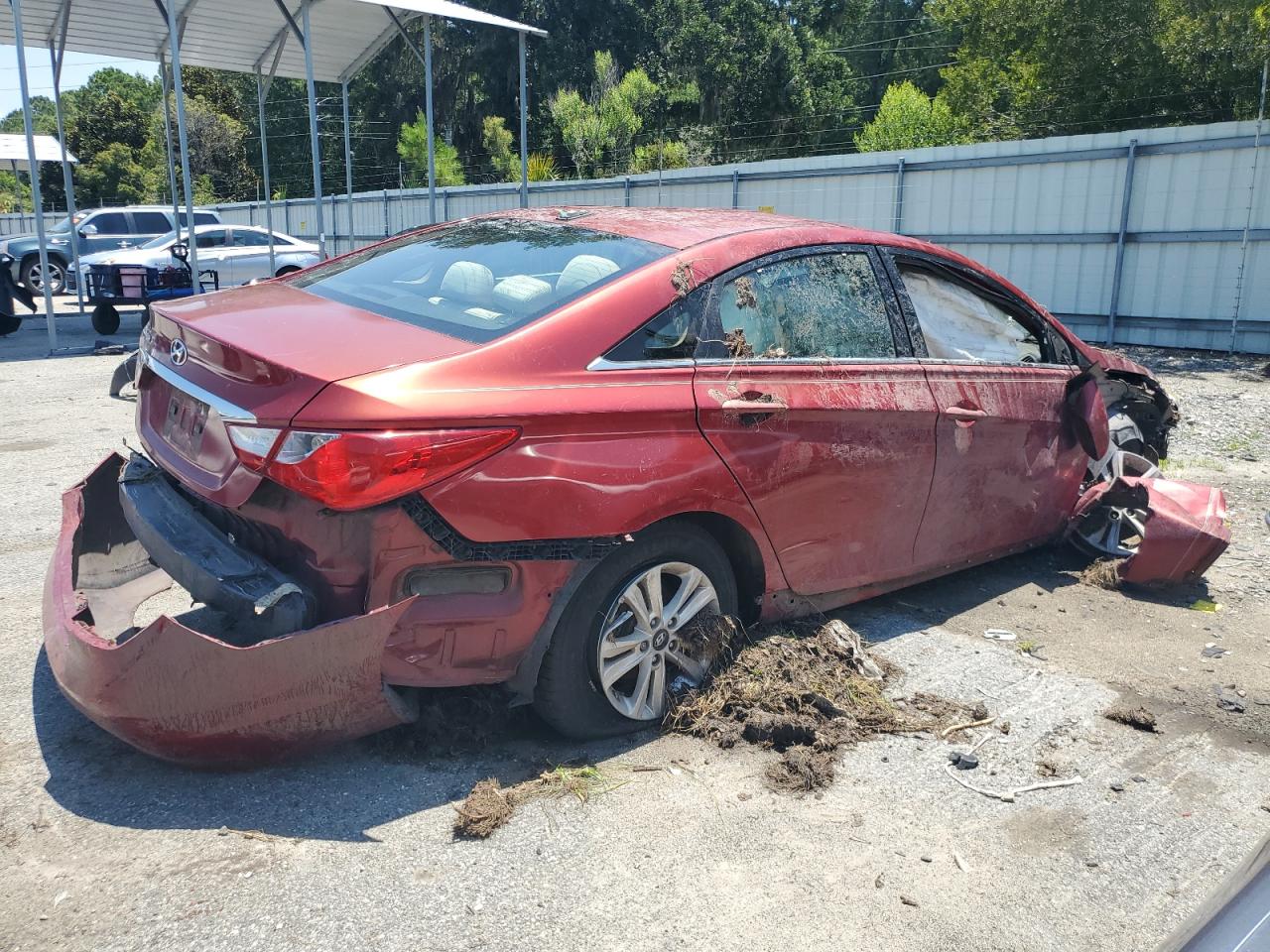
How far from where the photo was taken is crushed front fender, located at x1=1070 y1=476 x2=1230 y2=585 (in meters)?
4.88

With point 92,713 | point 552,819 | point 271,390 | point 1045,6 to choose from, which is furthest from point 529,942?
point 1045,6

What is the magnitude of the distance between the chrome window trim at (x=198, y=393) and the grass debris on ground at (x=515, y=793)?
48.4 inches

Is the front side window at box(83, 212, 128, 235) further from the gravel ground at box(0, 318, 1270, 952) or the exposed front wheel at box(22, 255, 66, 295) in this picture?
the gravel ground at box(0, 318, 1270, 952)

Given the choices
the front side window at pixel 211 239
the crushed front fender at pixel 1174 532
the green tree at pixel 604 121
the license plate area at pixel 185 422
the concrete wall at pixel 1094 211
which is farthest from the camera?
the green tree at pixel 604 121

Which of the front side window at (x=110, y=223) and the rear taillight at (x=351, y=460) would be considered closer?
the rear taillight at (x=351, y=460)

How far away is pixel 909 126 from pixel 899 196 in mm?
14453

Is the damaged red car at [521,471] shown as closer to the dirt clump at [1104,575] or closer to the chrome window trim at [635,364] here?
the chrome window trim at [635,364]

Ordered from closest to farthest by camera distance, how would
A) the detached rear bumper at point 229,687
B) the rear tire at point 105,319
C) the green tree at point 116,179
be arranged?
the detached rear bumper at point 229,687
the rear tire at point 105,319
the green tree at point 116,179

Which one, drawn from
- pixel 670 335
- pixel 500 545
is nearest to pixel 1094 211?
pixel 670 335

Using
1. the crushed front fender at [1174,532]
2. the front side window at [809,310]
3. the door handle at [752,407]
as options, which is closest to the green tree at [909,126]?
the crushed front fender at [1174,532]

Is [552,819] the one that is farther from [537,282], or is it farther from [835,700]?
[537,282]

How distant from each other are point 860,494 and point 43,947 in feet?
9.39

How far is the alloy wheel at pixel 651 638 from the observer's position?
330 cm

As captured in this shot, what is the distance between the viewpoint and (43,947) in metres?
2.39
